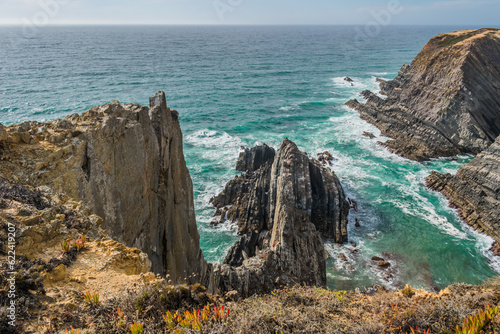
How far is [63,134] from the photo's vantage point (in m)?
11.9

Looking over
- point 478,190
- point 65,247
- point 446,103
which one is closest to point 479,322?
point 65,247

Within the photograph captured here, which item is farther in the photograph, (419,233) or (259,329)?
(419,233)

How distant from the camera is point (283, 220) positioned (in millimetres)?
23391

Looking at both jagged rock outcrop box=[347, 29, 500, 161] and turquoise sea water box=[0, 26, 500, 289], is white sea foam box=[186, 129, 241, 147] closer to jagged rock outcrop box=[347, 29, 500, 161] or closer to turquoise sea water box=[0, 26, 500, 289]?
turquoise sea water box=[0, 26, 500, 289]

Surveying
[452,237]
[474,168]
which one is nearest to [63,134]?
[452,237]

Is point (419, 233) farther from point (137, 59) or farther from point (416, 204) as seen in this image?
point (137, 59)

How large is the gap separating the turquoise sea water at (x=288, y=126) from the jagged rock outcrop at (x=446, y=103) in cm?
324

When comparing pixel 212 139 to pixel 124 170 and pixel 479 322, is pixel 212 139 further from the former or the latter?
pixel 479 322

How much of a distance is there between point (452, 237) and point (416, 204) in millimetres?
6287

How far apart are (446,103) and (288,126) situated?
29.4 meters

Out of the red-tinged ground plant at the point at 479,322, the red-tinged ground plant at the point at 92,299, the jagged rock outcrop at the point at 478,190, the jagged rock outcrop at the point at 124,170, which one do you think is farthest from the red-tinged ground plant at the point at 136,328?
the jagged rock outcrop at the point at 478,190

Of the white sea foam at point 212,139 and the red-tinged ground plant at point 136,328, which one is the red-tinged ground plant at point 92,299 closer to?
the red-tinged ground plant at point 136,328

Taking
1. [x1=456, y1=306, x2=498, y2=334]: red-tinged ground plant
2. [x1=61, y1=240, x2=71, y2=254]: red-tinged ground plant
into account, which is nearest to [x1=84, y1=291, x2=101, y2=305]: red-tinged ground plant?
[x1=61, y1=240, x2=71, y2=254]: red-tinged ground plant

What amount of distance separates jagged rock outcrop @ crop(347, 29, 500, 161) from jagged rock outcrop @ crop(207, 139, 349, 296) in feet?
77.9
